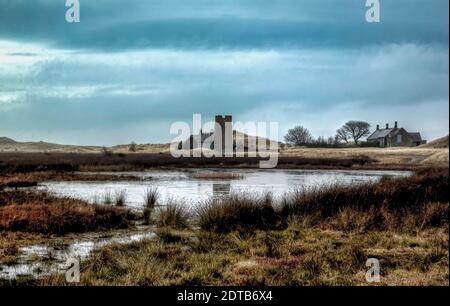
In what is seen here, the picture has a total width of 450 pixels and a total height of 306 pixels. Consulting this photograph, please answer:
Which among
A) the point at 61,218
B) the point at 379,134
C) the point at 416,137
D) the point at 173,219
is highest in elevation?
the point at 379,134

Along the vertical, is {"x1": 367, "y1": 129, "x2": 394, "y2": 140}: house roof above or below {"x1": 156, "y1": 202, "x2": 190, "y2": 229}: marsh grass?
above

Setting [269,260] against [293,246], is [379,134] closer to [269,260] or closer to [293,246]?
[293,246]

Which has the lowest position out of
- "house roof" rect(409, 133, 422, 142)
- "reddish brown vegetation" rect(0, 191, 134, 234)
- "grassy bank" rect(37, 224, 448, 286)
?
"grassy bank" rect(37, 224, 448, 286)

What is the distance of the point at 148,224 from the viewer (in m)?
14.9

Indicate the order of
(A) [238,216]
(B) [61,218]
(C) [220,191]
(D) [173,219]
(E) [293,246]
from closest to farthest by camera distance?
1. (E) [293,246]
2. (B) [61,218]
3. (A) [238,216]
4. (D) [173,219]
5. (C) [220,191]

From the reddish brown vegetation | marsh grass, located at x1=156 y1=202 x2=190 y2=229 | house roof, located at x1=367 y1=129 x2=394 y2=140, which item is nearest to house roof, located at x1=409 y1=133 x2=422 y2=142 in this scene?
house roof, located at x1=367 y1=129 x2=394 y2=140

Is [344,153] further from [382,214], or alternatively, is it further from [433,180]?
[382,214]

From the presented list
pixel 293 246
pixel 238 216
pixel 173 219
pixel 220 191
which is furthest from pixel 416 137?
pixel 293 246

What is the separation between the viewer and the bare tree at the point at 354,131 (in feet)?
375

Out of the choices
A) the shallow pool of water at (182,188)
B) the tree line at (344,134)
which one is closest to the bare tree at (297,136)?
the tree line at (344,134)

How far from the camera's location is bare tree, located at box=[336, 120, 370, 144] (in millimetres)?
114438

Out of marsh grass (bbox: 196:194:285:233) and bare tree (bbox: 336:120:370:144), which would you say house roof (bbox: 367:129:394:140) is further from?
marsh grass (bbox: 196:194:285:233)

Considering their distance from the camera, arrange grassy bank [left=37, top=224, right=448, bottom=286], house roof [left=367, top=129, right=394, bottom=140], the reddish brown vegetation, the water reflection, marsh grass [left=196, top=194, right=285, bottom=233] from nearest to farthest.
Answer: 1. grassy bank [left=37, top=224, right=448, bottom=286]
2. the reddish brown vegetation
3. marsh grass [left=196, top=194, right=285, bottom=233]
4. the water reflection
5. house roof [left=367, top=129, right=394, bottom=140]

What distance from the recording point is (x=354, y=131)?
11512 cm
